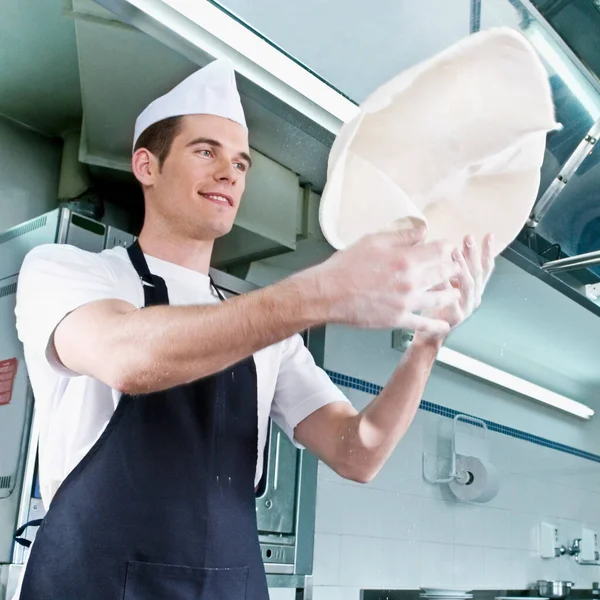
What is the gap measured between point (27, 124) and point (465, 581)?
2.26 m

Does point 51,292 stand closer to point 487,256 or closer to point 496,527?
point 487,256

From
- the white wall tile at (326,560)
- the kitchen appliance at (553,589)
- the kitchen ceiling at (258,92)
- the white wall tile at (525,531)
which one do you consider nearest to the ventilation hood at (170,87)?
the kitchen ceiling at (258,92)

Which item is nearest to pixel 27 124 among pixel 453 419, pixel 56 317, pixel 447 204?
pixel 56 317

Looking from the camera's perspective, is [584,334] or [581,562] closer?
[584,334]

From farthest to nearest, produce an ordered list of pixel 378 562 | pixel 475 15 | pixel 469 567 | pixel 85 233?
1. pixel 469 567
2. pixel 378 562
3. pixel 85 233
4. pixel 475 15

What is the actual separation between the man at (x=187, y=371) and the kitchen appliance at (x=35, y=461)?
0.78 ft

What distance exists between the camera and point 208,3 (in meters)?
0.96

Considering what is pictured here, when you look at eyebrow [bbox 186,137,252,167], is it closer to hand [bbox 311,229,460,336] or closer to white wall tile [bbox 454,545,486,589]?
hand [bbox 311,229,460,336]

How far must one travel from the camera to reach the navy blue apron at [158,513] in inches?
33.3

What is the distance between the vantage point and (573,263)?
66.4 inches

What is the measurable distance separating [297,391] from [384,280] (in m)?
0.66

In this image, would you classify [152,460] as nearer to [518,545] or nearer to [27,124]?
[27,124]

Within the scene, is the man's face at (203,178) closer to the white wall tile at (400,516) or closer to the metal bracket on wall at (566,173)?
the metal bracket on wall at (566,173)

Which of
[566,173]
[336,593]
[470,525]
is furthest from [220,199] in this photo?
[470,525]
